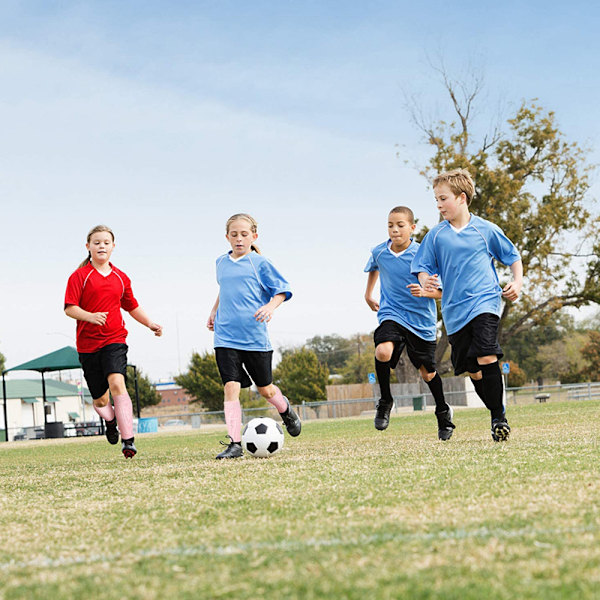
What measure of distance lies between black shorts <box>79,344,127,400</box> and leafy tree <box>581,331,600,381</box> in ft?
189

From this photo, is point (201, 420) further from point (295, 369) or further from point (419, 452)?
point (295, 369)

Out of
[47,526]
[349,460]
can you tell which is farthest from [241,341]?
[47,526]

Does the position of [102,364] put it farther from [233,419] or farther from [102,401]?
[233,419]

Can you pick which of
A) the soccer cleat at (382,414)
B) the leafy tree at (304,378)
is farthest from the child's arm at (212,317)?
the leafy tree at (304,378)

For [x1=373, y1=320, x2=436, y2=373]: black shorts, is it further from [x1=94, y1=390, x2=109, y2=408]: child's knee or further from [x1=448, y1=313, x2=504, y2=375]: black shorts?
[x1=94, y1=390, x2=109, y2=408]: child's knee

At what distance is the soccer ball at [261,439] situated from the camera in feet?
20.5

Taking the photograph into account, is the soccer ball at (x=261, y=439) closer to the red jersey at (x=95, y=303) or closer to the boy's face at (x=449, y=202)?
the red jersey at (x=95, y=303)

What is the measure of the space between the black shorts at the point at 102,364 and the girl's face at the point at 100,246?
2.75 feet

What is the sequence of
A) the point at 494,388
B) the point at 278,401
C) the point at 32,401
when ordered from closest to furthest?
the point at 494,388, the point at 278,401, the point at 32,401

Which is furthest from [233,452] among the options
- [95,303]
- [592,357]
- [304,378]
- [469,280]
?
[304,378]

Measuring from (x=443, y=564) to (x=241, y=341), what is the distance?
4504 millimetres

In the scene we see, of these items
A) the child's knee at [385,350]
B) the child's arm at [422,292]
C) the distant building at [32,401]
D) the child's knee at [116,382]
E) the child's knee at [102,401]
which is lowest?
the distant building at [32,401]

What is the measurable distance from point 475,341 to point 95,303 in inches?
134

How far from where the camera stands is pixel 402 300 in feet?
23.4
